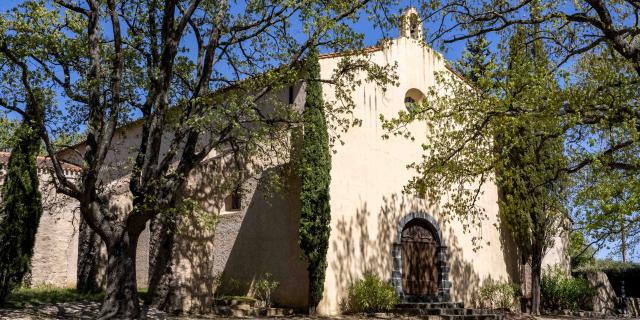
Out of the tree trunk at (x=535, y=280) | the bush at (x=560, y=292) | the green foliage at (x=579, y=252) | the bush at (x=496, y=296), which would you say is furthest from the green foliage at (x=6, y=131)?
the bush at (x=560, y=292)

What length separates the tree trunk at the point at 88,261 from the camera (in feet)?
52.6

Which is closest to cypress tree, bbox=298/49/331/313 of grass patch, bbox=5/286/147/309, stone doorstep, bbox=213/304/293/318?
stone doorstep, bbox=213/304/293/318

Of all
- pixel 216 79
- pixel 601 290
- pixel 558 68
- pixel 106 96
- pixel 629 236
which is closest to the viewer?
pixel 558 68

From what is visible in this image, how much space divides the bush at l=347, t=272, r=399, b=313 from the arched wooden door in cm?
197

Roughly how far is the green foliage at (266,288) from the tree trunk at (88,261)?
4616 millimetres

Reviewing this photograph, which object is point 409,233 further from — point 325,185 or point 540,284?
point 540,284

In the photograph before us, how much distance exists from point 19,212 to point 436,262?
41.3ft

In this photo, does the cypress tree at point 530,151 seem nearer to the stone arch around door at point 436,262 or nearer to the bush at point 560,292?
the bush at point 560,292

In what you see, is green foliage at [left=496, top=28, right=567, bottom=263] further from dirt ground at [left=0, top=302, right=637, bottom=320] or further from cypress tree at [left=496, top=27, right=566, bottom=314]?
dirt ground at [left=0, top=302, right=637, bottom=320]

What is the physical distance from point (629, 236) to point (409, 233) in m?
6.72

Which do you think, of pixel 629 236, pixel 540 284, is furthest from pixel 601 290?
pixel 629 236

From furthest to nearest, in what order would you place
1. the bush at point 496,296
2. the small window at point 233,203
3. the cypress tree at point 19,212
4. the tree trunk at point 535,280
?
the tree trunk at point 535,280
the bush at point 496,296
the small window at point 233,203
the cypress tree at point 19,212

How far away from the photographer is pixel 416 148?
62.8 ft

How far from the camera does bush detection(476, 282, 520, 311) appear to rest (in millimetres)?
19828
